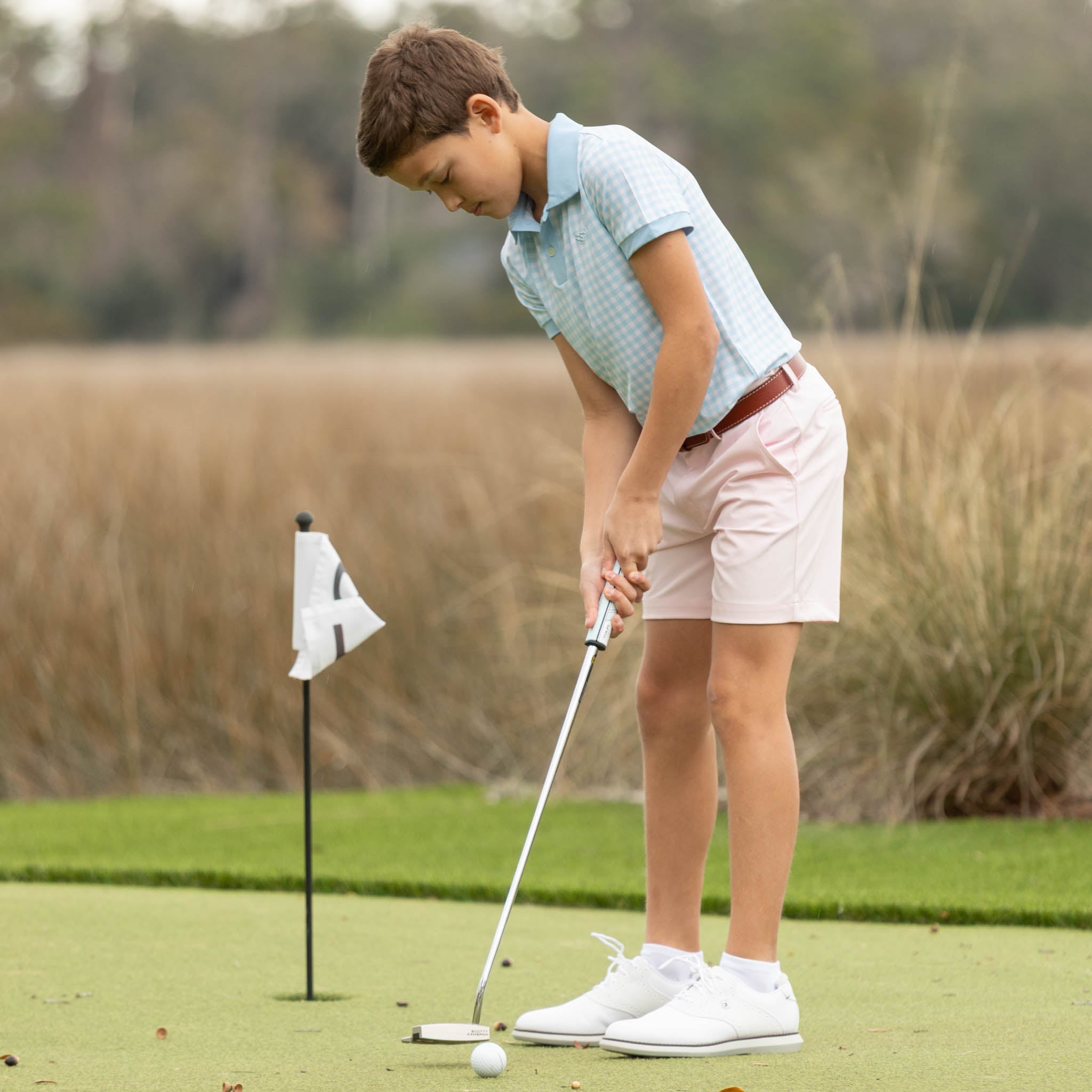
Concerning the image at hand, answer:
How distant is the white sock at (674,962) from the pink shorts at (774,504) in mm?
540

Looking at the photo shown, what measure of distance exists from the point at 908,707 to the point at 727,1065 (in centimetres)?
273

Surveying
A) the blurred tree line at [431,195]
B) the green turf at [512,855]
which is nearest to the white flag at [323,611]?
the green turf at [512,855]

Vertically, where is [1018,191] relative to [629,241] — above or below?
above

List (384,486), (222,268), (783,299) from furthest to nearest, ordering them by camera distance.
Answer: (222,268) < (783,299) < (384,486)

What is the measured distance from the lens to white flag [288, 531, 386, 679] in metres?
2.86

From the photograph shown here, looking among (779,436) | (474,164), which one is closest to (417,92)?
(474,164)

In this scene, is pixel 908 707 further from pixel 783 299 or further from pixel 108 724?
pixel 783 299

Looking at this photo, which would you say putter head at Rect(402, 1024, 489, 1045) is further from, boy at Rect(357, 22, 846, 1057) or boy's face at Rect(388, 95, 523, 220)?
boy's face at Rect(388, 95, 523, 220)

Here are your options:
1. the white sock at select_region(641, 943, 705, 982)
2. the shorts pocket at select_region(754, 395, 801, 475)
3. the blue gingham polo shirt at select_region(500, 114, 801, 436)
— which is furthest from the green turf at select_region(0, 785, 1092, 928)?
the blue gingham polo shirt at select_region(500, 114, 801, 436)

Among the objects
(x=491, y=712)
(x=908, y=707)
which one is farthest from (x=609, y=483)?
(x=491, y=712)

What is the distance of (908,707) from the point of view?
4.91 meters

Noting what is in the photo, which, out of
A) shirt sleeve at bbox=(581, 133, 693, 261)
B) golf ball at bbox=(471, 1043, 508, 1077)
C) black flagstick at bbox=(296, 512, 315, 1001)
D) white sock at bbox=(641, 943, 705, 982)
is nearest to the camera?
golf ball at bbox=(471, 1043, 508, 1077)

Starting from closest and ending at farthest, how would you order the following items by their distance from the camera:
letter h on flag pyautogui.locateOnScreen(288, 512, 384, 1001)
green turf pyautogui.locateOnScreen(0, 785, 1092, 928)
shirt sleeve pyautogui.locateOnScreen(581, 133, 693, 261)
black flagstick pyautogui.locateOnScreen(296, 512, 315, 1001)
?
shirt sleeve pyautogui.locateOnScreen(581, 133, 693, 261) → black flagstick pyautogui.locateOnScreen(296, 512, 315, 1001) → letter h on flag pyautogui.locateOnScreen(288, 512, 384, 1001) → green turf pyautogui.locateOnScreen(0, 785, 1092, 928)

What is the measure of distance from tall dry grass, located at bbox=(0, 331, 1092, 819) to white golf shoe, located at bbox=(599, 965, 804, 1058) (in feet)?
8.25
